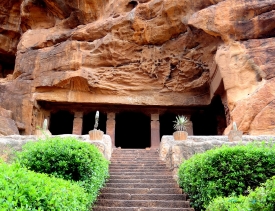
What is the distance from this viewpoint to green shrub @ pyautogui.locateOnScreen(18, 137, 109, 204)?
593 cm

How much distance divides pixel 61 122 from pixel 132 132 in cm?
533

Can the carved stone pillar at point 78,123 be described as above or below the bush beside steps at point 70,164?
above

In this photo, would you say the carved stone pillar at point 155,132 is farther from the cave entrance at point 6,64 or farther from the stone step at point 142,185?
the cave entrance at point 6,64

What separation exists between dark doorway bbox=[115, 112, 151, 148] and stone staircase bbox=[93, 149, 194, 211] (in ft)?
39.1

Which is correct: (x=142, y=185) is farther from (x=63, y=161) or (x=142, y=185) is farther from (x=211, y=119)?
(x=211, y=119)

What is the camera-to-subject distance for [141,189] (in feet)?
24.2

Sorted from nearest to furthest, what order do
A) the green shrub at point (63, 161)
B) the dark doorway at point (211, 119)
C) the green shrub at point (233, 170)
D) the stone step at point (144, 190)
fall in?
1. the green shrub at point (233, 170)
2. the green shrub at point (63, 161)
3. the stone step at point (144, 190)
4. the dark doorway at point (211, 119)

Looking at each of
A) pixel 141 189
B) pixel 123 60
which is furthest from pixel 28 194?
pixel 123 60

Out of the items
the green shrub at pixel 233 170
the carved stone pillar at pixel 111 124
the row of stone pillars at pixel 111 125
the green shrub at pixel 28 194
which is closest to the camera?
the green shrub at pixel 28 194

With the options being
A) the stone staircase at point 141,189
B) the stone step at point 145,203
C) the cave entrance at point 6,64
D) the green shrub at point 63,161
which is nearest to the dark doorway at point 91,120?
the cave entrance at point 6,64

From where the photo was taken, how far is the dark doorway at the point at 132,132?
22453mm

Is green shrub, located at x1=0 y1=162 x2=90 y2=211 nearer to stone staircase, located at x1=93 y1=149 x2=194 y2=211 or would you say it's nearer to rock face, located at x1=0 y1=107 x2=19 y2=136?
stone staircase, located at x1=93 y1=149 x2=194 y2=211

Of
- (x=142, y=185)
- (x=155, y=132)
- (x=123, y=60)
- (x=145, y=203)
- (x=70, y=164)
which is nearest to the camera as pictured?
(x=70, y=164)

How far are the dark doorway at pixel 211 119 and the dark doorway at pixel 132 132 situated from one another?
3.42 metres
